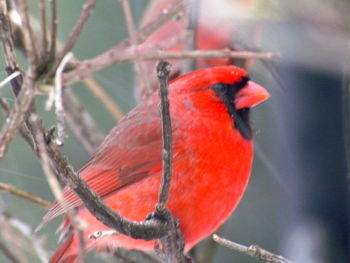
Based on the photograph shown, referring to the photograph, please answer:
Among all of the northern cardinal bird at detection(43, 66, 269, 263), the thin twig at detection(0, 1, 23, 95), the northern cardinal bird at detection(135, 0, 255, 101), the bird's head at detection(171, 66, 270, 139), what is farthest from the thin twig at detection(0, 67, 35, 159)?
the bird's head at detection(171, 66, 270, 139)

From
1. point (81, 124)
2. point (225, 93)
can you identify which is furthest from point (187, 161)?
point (81, 124)

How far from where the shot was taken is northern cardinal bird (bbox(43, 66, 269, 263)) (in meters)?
2.14

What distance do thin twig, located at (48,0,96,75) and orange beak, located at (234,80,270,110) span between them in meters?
0.71

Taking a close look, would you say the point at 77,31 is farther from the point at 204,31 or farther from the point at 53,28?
the point at 204,31

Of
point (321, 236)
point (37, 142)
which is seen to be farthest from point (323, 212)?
point (37, 142)

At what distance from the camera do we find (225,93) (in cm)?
235

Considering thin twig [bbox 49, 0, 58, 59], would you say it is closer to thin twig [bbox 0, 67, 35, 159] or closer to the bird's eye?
thin twig [bbox 0, 67, 35, 159]

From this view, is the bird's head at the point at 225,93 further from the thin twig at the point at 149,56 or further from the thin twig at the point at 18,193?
the thin twig at the point at 18,193

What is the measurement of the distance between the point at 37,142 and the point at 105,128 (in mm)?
2732

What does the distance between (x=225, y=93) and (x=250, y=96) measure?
0.27 ft

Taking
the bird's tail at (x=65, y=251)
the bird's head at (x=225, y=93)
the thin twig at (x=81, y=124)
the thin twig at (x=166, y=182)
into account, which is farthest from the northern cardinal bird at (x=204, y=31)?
the bird's tail at (x=65, y=251)

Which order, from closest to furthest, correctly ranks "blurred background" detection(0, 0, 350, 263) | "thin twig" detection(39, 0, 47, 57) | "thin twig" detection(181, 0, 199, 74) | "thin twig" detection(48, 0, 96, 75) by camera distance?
1. "thin twig" detection(39, 0, 47, 57)
2. "thin twig" detection(48, 0, 96, 75)
3. "blurred background" detection(0, 0, 350, 263)
4. "thin twig" detection(181, 0, 199, 74)

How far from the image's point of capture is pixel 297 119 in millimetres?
2111

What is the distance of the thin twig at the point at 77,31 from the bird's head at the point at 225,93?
2.11ft
